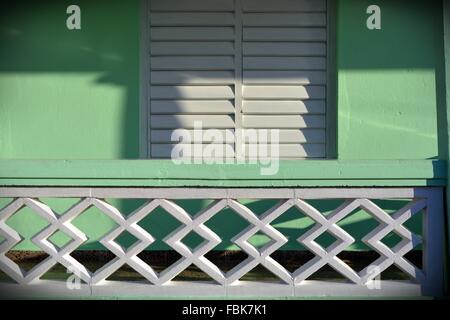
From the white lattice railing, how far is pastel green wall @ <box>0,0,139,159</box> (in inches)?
79.3

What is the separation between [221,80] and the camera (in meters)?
6.14

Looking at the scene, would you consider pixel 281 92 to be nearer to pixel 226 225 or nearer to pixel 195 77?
pixel 195 77

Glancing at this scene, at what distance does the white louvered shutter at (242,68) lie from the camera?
612 centimetres

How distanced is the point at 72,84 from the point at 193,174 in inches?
94.3

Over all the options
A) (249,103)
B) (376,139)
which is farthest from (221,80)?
(376,139)

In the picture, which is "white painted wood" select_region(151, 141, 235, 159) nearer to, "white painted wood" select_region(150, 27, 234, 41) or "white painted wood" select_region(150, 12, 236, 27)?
"white painted wood" select_region(150, 27, 234, 41)

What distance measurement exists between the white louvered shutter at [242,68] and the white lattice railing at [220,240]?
200 centimetres

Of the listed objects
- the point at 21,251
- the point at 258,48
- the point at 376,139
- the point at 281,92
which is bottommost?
the point at 21,251

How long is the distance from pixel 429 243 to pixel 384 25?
7.96ft

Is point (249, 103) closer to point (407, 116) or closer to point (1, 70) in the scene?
point (407, 116)

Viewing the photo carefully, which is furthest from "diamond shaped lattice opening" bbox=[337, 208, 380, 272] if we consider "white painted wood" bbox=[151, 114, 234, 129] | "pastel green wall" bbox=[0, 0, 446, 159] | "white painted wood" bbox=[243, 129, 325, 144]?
"pastel green wall" bbox=[0, 0, 446, 159]

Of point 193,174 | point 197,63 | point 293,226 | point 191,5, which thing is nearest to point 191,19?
point 191,5

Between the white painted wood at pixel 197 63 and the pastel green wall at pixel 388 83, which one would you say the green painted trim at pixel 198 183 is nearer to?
the pastel green wall at pixel 388 83

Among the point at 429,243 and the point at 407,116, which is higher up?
the point at 407,116
